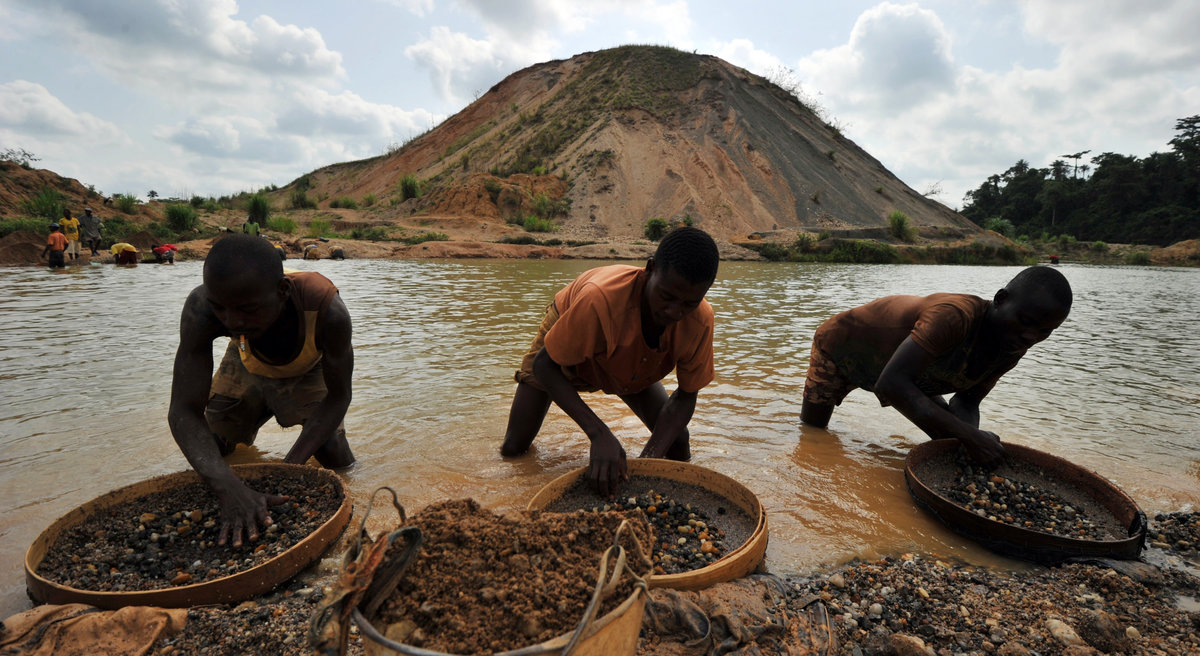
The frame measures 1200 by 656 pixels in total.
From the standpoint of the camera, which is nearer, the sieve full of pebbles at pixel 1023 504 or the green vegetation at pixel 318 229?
the sieve full of pebbles at pixel 1023 504

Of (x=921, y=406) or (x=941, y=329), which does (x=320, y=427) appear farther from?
(x=941, y=329)

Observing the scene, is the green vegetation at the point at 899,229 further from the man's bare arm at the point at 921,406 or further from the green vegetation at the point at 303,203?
the green vegetation at the point at 303,203

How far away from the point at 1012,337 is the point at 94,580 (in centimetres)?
348

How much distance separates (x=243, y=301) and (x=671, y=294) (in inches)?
56.8

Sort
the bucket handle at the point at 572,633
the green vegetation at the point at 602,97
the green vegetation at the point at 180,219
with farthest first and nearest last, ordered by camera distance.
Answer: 1. the green vegetation at the point at 602,97
2. the green vegetation at the point at 180,219
3. the bucket handle at the point at 572,633

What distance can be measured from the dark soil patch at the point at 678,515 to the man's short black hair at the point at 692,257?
79 cm

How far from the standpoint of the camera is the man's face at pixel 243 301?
1.88m

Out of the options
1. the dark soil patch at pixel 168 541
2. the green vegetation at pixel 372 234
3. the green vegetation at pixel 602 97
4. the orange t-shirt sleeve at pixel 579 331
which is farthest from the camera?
the green vegetation at pixel 602 97

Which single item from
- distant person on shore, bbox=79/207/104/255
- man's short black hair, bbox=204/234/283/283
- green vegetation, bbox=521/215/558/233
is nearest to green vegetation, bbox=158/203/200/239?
distant person on shore, bbox=79/207/104/255

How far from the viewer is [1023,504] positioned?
229cm

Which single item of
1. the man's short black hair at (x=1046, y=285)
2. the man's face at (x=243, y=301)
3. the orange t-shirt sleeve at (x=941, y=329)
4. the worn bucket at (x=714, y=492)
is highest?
the man's short black hair at (x=1046, y=285)

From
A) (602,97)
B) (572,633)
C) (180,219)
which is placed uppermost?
(602,97)

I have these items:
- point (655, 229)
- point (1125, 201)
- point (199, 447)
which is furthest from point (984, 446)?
point (1125, 201)

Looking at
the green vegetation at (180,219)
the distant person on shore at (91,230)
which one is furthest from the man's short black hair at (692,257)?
the green vegetation at (180,219)
